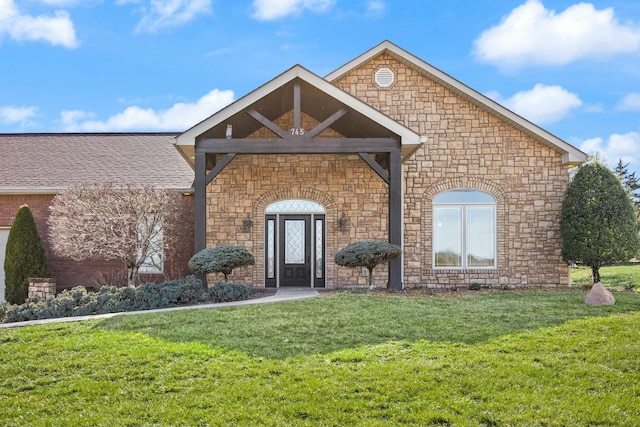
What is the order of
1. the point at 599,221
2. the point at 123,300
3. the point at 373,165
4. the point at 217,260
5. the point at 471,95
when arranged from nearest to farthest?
the point at 123,300
the point at 217,260
the point at 373,165
the point at 599,221
the point at 471,95

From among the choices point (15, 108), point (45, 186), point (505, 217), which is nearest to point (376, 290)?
point (505, 217)

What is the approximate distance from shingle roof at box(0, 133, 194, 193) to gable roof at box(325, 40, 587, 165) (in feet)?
19.7

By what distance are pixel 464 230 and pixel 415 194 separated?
169cm

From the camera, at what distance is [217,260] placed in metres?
12.2

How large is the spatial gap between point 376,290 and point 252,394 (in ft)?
26.4

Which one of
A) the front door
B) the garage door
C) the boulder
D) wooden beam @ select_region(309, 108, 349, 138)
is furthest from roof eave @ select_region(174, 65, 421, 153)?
the garage door

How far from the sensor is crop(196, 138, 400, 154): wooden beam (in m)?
12.9

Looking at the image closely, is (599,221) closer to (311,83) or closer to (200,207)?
(311,83)

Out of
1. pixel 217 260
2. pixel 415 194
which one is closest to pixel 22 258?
pixel 217 260

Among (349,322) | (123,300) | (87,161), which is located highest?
(87,161)

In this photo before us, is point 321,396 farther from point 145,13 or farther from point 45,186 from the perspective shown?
point 45,186

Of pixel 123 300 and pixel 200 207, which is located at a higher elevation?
pixel 200 207

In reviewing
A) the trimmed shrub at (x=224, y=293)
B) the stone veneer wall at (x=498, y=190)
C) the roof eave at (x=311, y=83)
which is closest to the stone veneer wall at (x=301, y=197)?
the stone veneer wall at (x=498, y=190)

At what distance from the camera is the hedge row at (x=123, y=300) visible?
1051cm
